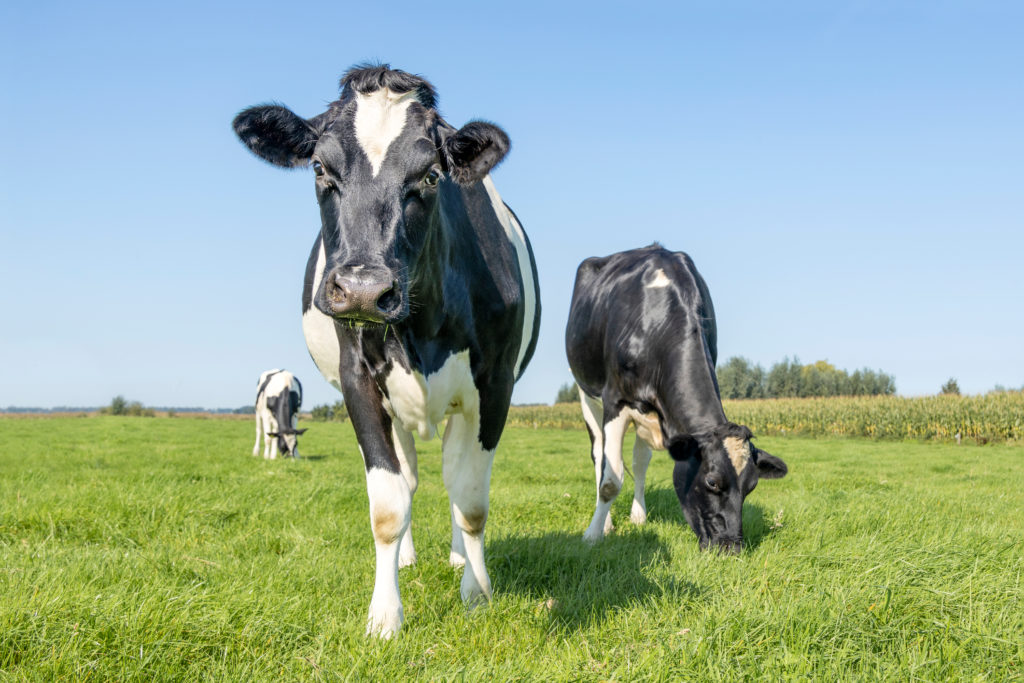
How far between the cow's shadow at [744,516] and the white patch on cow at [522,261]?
2240 millimetres

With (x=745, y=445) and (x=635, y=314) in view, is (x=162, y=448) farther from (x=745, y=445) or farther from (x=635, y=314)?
(x=745, y=445)

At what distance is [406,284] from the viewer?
9.18ft

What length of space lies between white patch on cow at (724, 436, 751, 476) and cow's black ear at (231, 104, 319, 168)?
365 centimetres

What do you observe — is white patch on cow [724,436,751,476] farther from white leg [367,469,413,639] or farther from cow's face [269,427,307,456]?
cow's face [269,427,307,456]

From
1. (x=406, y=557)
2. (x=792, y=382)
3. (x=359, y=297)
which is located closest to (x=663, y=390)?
(x=406, y=557)

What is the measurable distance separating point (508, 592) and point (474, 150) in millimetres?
2311

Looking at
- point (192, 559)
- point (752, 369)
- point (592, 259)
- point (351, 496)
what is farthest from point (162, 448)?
point (752, 369)

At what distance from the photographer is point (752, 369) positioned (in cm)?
8950

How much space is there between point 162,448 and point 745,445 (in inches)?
541

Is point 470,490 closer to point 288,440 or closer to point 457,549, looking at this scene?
point 457,549

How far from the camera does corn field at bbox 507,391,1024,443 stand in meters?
29.6

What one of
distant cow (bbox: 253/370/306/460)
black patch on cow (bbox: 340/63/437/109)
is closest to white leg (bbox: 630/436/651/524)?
black patch on cow (bbox: 340/63/437/109)

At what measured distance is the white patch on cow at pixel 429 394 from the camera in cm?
349

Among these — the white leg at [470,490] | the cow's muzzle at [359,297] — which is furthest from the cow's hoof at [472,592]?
the cow's muzzle at [359,297]
